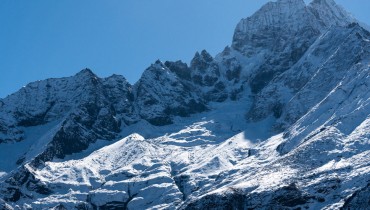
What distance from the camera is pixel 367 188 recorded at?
19862 cm

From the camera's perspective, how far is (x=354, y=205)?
644 ft

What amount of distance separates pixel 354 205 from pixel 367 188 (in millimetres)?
5950
